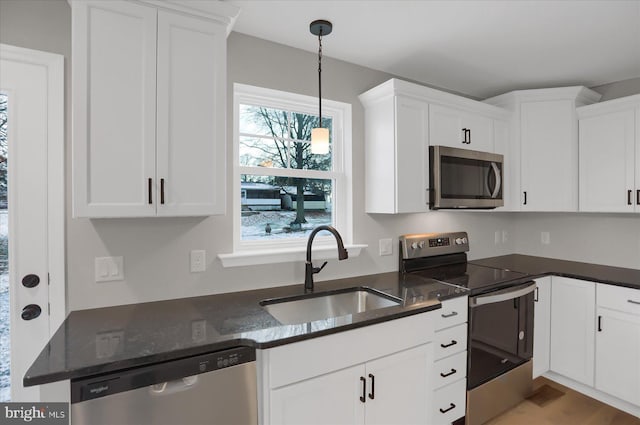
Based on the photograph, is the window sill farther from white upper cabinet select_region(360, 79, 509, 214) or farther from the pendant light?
the pendant light

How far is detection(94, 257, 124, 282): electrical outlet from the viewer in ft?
5.38

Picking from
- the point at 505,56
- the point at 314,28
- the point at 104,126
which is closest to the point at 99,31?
the point at 104,126

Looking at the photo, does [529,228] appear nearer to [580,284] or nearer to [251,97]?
[580,284]

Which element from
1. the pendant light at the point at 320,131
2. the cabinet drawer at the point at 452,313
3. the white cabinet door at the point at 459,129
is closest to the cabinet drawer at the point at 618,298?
the cabinet drawer at the point at 452,313

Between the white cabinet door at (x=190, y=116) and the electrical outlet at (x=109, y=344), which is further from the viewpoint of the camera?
the white cabinet door at (x=190, y=116)

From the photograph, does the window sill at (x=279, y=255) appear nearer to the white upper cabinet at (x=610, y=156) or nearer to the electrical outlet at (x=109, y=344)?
the electrical outlet at (x=109, y=344)

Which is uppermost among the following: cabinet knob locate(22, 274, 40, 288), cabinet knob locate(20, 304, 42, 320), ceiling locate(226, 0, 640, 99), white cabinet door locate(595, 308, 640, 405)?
ceiling locate(226, 0, 640, 99)

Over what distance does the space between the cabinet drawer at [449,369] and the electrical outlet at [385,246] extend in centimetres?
82

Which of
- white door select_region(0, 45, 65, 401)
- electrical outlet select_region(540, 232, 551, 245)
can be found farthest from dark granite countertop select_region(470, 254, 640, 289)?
white door select_region(0, 45, 65, 401)

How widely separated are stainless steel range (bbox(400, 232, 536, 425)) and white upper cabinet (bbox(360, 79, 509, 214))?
1.44ft

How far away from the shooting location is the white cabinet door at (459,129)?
7.73ft

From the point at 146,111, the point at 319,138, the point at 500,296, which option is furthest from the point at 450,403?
the point at 146,111

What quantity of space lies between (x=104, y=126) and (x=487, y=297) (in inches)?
87.3

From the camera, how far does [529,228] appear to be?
10.8 feet
